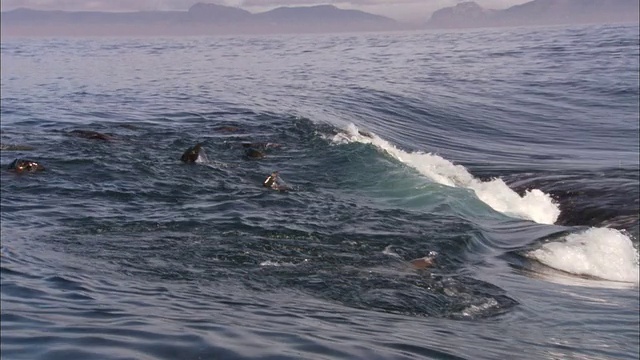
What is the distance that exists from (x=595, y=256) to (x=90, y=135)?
11.1m

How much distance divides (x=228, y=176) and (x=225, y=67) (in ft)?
88.0

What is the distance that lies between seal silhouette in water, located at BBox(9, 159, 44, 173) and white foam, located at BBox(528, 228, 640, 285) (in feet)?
28.2

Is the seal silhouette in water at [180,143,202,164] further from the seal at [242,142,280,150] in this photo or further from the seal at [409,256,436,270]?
the seal at [409,256,436,270]

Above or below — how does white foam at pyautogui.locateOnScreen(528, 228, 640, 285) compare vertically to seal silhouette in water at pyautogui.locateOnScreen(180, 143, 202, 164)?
below

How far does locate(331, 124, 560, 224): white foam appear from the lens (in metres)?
Answer: 14.3

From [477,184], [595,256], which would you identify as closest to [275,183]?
[477,184]

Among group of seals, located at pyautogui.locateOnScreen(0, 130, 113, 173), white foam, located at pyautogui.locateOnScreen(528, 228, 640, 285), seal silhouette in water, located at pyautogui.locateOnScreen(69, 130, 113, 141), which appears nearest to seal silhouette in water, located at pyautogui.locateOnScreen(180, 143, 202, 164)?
group of seals, located at pyautogui.locateOnScreen(0, 130, 113, 173)

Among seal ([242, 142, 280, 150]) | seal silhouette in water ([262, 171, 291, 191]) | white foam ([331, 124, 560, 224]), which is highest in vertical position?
seal ([242, 142, 280, 150])

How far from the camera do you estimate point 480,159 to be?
19328mm

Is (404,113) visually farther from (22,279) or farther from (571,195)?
(22,279)

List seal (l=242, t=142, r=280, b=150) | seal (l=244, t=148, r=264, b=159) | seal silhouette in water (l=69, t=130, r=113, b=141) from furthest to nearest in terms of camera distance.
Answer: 1. seal silhouette in water (l=69, t=130, r=113, b=141)
2. seal (l=242, t=142, r=280, b=150)
3. seal (l=244, t=148, r=264, b=159)

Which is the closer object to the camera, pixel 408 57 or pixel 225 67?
pixel 225 67

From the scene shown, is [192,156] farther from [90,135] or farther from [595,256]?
[595,256]

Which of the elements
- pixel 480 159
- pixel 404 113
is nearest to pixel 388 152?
pixel 480 159
